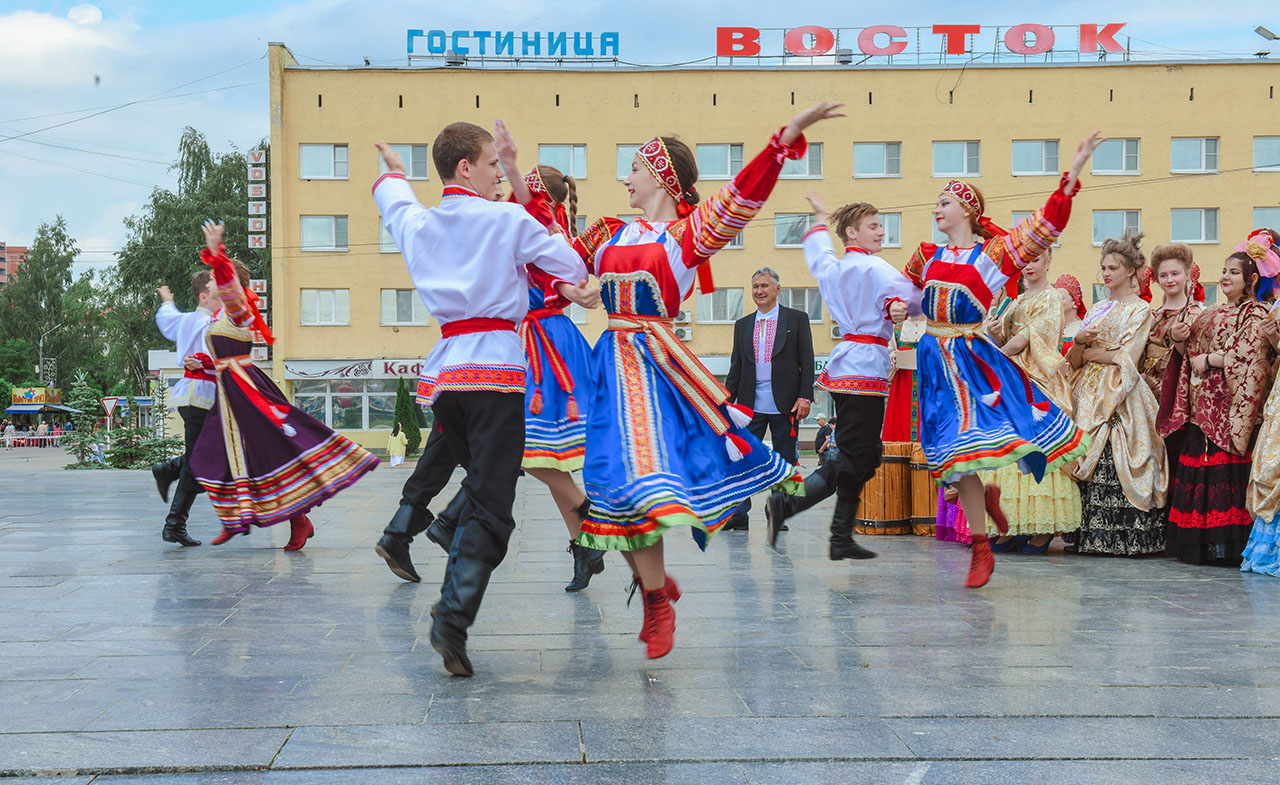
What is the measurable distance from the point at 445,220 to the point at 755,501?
9101 mm

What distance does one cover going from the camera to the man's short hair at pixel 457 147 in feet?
15.0

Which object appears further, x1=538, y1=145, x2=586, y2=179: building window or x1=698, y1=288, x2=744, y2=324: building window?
x1=698, y1=288, x2=744, y2=324: building window

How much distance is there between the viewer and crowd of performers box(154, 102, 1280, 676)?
4430 mm

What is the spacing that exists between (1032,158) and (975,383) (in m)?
39.5

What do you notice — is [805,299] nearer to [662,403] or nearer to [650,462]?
[662,403]

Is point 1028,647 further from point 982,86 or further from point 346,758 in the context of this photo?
point 982,86

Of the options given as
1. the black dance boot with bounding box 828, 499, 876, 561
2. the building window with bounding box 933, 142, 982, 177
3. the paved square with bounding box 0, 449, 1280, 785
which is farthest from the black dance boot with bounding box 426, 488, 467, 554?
the building window with bounding box 933, 142, 982, 177

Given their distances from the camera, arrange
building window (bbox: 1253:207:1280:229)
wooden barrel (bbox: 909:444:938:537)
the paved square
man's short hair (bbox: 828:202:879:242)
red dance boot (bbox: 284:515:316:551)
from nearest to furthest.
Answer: the paved square, man's short hair (bbox: 828:202:879:242), red dance boot (bbox: 284:515:316:551), wooden barrel (bbox: 909:444:938:537), building window (bbox: 1253:207:1280:229)

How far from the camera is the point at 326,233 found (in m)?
43.5

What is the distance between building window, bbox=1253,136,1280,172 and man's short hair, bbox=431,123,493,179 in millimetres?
44762

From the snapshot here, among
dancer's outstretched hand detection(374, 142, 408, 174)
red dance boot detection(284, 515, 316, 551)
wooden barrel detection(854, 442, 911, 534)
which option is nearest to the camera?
dancer's outstretched hand detection(374, 142, 408, 174)

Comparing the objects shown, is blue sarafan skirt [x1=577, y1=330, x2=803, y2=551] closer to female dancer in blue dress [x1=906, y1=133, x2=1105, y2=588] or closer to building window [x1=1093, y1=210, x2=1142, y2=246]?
female dancer in blue dress [x1=906, y1=133, x2=1105, y2=588]

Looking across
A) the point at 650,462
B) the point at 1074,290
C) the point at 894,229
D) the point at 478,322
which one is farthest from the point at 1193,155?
the point at 478,322

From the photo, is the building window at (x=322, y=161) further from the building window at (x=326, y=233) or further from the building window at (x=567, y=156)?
the building window at (x=567, y=156)
